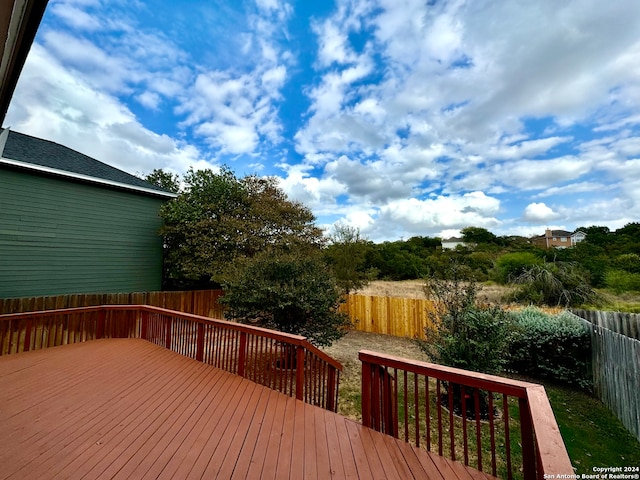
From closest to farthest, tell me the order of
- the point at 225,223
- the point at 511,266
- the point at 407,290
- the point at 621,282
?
the point at 225,223 < the point at 621,282 < the point at 511,266 < the point at 407,290

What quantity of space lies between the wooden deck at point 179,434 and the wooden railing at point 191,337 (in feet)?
1.42

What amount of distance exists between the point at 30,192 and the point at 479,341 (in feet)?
38.7

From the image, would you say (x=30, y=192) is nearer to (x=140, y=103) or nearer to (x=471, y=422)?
(x=140, y=103)

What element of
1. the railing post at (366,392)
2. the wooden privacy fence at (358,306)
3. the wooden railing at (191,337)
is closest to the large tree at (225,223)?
the wooden privacy fence at (358,306)

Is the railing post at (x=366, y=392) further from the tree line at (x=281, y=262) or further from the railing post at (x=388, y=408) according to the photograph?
the tree line at (x=281, y=262)

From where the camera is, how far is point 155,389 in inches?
146

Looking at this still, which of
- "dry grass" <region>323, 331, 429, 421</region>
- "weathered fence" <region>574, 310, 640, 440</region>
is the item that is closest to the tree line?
"dry grass" <region>323, 331, 429, 421</region>

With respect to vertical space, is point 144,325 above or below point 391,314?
above

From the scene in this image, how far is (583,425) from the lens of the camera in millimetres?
4258

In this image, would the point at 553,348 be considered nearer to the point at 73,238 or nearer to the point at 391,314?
the point at 391,314

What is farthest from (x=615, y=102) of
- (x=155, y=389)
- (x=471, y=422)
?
(x=155, y=389)

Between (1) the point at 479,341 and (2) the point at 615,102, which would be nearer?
(1) the point at 479,341

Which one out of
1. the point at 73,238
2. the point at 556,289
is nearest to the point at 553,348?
the point at 556,289

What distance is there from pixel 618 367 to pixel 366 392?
171 inches
